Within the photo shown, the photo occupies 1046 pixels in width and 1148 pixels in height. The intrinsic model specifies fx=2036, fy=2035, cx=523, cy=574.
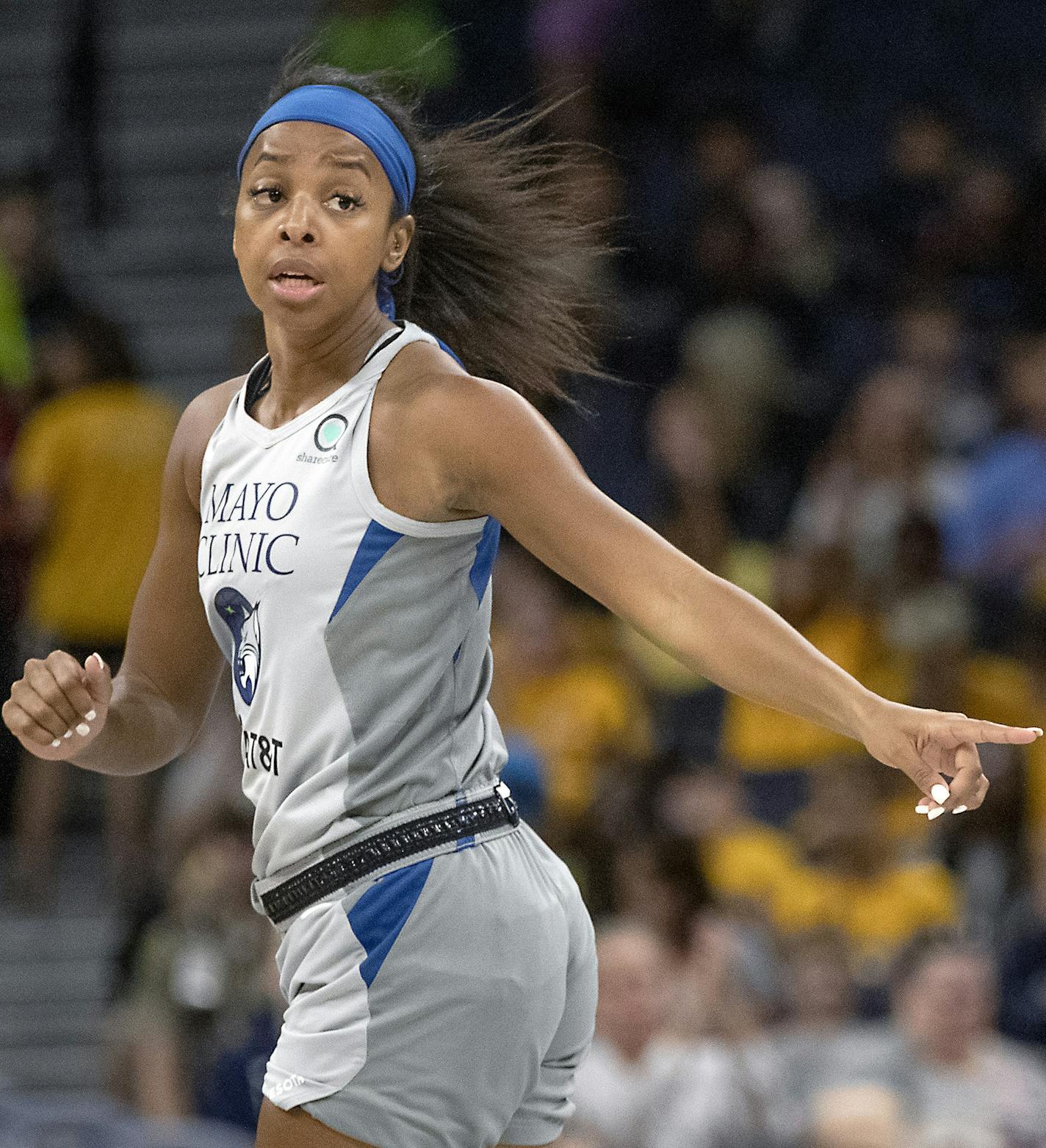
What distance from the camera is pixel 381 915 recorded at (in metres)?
2.46

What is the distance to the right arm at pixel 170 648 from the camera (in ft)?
8.99

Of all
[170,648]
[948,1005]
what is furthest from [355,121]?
[948,1005]

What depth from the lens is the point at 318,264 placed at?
2.49 metres

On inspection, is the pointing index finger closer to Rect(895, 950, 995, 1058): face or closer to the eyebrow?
the eyebrow

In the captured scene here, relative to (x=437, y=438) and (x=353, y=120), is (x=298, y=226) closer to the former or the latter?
(x=353, y=120)

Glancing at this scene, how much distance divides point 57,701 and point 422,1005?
585mm

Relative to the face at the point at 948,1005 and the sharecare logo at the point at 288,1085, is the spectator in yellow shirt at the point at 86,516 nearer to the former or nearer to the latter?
the face at the point at 948,1005

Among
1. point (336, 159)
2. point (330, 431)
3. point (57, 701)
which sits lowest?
point (57, 701)

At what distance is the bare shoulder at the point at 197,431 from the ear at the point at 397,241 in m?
0.29

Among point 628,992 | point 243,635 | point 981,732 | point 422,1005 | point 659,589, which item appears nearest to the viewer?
point 981,732

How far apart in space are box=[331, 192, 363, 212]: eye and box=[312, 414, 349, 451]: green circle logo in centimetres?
26

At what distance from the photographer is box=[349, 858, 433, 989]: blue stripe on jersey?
96.5 inches

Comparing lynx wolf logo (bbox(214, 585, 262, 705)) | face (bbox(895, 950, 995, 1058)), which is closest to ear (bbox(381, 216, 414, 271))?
lynx wolf logo (bbox(214, 585, 262, 705))

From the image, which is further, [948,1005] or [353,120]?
[948,1005]
